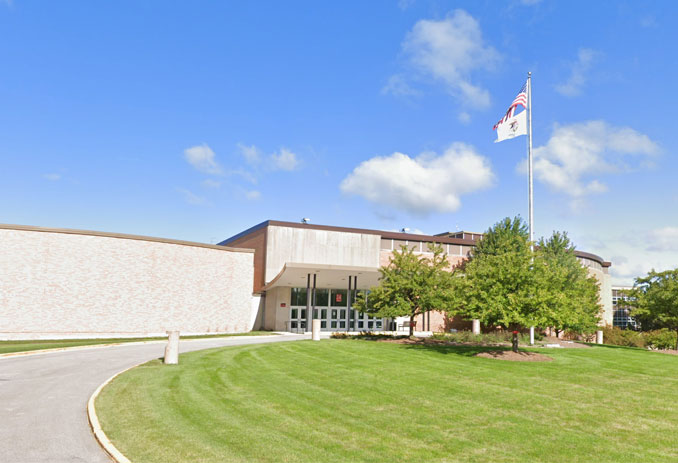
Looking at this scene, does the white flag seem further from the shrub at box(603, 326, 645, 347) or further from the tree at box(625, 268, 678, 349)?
the shrub at box(603, 326, 645, 347)

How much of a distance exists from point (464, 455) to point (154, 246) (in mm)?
35485

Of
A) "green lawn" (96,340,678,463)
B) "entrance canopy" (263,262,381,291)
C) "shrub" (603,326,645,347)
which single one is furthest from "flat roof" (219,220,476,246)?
"green lawn" (96,340,678,463)

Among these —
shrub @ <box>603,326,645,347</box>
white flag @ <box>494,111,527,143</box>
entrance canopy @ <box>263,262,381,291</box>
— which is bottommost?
shrub @ <box>603,326,645,347</box>

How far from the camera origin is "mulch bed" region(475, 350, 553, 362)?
69.1 ft

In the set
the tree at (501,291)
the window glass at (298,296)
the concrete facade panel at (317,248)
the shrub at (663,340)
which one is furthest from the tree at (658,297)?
the window glass at (298,296)

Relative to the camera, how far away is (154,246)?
3962cm

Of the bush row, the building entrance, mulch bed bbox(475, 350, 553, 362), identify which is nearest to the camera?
mulch bed bbox(475, 350, 553, 362)

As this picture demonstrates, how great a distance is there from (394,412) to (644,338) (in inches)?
1476

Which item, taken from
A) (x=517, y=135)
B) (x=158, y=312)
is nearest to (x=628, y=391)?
(x=517, y=135)

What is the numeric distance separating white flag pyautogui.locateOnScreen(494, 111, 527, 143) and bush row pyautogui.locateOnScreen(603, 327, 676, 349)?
63.5 feet

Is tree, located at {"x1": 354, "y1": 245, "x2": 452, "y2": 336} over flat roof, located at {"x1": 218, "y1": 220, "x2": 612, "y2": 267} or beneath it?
beneath

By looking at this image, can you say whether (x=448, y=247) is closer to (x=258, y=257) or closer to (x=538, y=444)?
(x=258, y=257)

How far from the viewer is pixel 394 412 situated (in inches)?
466

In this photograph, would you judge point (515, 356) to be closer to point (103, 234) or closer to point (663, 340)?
point (663, 340)
